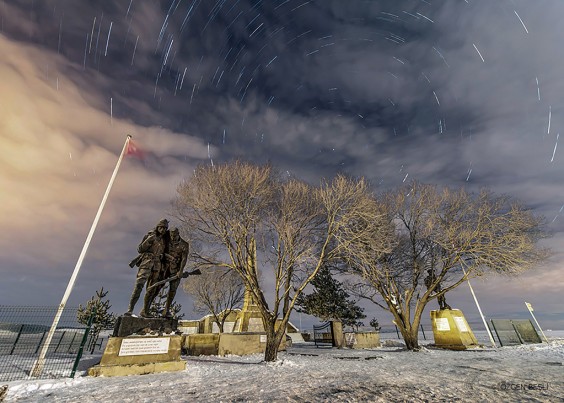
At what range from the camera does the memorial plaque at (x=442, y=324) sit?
19270 mm

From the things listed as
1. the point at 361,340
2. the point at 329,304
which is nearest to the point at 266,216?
the point at 361,340

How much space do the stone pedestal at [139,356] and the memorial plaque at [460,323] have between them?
18881 mm

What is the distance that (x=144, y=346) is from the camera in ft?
30.6

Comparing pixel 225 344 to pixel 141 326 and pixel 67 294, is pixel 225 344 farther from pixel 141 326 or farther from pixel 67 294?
pixel 67 294

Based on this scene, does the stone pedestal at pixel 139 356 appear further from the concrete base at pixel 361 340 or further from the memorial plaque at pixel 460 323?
the memorial plaque at pixel 460 323

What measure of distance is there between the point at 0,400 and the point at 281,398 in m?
5.40

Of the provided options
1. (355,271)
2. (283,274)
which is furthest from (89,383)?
(355,271)

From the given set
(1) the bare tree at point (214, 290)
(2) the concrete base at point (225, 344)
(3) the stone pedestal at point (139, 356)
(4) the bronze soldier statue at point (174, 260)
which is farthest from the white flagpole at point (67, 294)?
(1) the bare tree at point (214, 290)

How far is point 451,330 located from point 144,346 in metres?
19.8

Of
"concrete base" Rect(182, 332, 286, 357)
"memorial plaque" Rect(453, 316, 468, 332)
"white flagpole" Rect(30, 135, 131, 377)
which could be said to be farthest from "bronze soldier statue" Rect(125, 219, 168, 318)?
"memorial plaque" Rect(453, 316, 468, 332)

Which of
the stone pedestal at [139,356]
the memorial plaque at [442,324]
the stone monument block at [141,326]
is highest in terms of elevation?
the memorial plaque at [442,324]

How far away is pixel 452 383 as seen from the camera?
20.4ft

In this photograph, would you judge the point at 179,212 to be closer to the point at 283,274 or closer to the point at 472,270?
the point at 283,274

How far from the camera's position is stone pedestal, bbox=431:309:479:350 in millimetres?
18500
